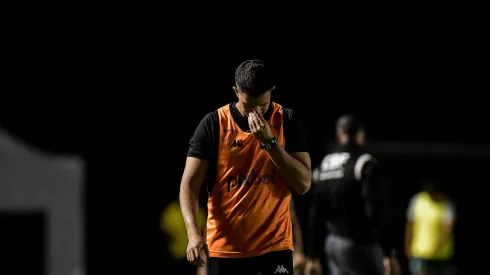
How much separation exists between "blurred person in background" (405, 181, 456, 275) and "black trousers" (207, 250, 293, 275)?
763 centimetres

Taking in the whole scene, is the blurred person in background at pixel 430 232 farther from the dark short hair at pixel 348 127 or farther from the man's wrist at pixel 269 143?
the man's wrist at pixel 269 143

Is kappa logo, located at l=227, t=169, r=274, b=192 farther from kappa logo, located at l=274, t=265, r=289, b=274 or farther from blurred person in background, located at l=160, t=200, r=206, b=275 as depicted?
blurred person in background, located at l=160, t=200, r=206, b=275

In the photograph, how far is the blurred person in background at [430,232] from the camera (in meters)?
12.2

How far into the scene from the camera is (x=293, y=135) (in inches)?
186

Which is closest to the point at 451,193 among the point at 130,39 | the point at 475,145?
the point at 475,145

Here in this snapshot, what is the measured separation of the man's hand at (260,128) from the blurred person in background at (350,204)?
278 cm

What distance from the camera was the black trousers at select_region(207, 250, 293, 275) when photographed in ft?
15.4

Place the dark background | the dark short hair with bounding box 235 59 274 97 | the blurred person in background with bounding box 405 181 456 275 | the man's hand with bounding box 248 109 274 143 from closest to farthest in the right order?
the man's hand with bounding box 248 109 274 143, the dark short hair with bounding box 235 59 274 97, the dark background, the blurred person in background with bounding box 405 181 456 275

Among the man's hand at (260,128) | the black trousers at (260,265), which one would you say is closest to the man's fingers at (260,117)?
the man's hand at (260,128)

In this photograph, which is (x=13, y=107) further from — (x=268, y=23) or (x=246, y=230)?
(x=246, y=230)

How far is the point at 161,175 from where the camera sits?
1166 cm

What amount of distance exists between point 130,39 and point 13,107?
12.0ft

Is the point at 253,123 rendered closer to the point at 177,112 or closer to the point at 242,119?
the point at 242,119

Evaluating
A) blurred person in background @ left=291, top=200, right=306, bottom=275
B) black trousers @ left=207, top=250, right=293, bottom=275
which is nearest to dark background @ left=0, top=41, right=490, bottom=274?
blurred person in background @ left=291, top=200, right=306, bottom=275
